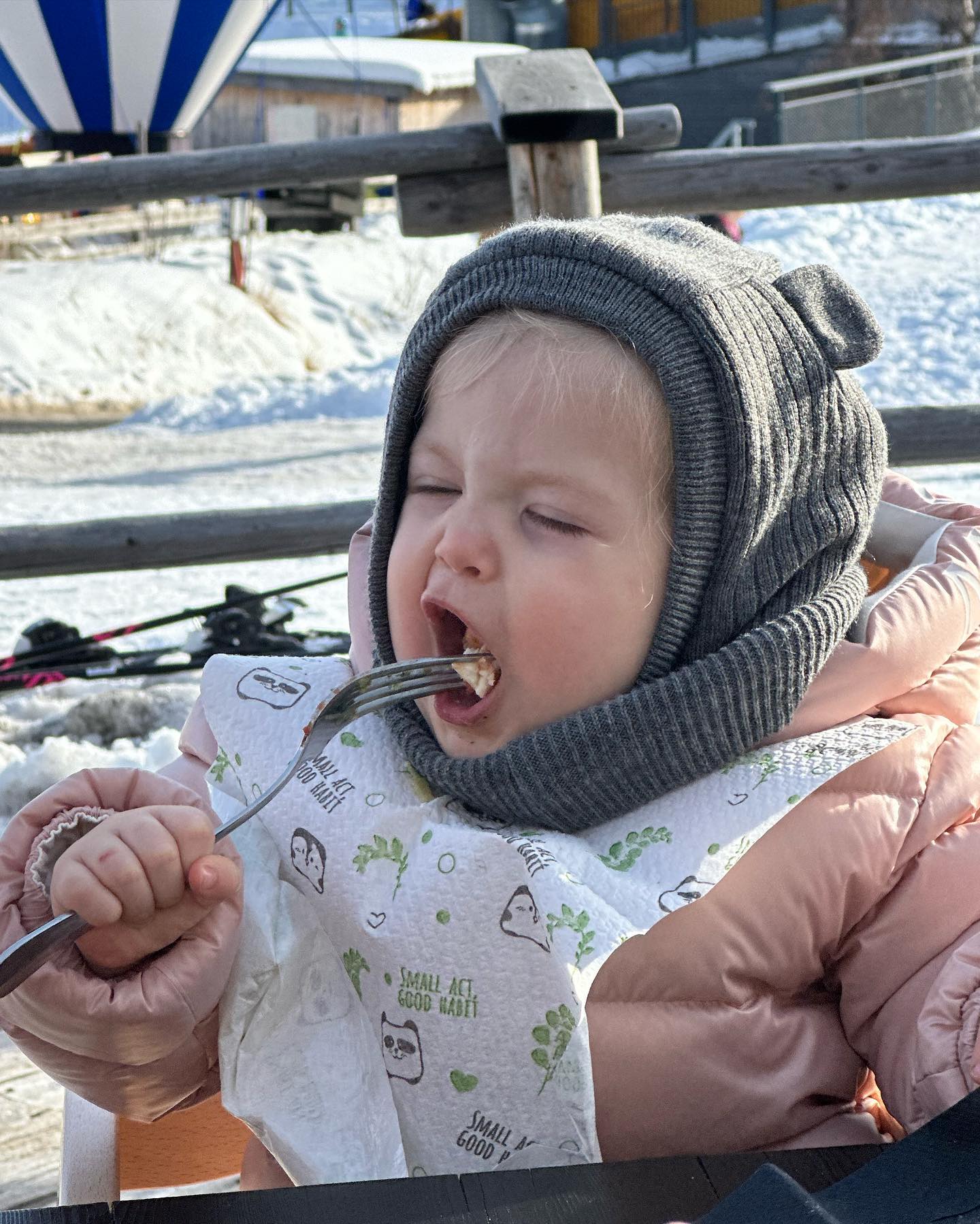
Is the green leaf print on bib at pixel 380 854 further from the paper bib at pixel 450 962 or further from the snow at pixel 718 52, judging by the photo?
the snow at pixel 718 52

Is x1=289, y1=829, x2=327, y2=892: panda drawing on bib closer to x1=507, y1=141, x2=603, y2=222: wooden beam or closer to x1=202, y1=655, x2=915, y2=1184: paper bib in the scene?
x1=202, y1=655, x2=915, y2=1184: paper bib

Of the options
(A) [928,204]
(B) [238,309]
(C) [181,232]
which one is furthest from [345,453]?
(C) [181,232]

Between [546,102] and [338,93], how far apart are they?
21.1 meters

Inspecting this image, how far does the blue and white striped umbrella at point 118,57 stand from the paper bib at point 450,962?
31.5 ft

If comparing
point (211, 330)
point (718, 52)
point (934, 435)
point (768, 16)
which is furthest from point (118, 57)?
point (768, 16)

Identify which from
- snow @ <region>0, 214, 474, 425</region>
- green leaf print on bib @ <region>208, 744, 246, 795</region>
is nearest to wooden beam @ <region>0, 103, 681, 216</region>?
green leaf print on bib @ <region>208, 744, 246, 795</region>

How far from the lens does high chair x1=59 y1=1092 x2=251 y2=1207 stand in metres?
1.31

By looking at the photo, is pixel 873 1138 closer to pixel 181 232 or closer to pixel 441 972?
pixel 441 972

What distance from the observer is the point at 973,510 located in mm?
1527

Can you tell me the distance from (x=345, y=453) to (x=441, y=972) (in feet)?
26.7

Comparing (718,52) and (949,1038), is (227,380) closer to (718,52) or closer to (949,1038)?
(718,52)

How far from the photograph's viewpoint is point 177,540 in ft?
11.9

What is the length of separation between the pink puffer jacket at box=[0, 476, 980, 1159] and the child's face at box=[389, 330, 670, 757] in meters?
0.20

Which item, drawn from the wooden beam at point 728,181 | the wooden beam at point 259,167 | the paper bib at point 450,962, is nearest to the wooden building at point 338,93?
the wooden beam at point 259,167
